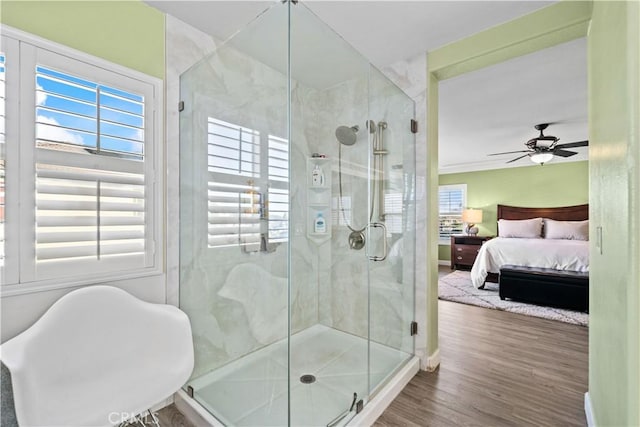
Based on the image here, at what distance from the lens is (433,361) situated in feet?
7.73

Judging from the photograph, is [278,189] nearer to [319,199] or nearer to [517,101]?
[319,199]

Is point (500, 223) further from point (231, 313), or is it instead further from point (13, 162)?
point (13, 162)

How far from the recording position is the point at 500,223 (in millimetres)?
6266

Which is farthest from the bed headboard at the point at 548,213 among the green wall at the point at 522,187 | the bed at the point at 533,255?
the green wall at the point at 522,187

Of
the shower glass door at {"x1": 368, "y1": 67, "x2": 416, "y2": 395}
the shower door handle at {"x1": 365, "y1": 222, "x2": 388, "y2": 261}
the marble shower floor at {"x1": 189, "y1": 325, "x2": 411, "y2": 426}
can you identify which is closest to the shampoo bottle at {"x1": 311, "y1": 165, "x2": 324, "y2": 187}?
the shower glass door at {"x1": 368, "y1": 67, "x2": 416, "y2": 395}

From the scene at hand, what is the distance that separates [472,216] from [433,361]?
16.8ft

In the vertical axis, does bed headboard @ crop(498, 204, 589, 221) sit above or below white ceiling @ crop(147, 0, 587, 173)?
below

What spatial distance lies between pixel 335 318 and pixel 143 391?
1631 mm

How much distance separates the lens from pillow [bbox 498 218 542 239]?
5.75 m

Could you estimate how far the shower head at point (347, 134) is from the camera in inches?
97.1

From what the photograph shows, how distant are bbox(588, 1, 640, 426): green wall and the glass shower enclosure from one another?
109cm

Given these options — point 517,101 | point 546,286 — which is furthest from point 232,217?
point 546,286

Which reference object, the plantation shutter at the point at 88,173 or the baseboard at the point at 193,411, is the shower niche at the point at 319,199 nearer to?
the plantation shutter at the point at 88,173

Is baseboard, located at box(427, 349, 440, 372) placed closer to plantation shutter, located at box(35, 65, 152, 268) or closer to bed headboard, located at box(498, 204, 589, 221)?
plantation shutter, located at box(35, 65, 152, 268)
